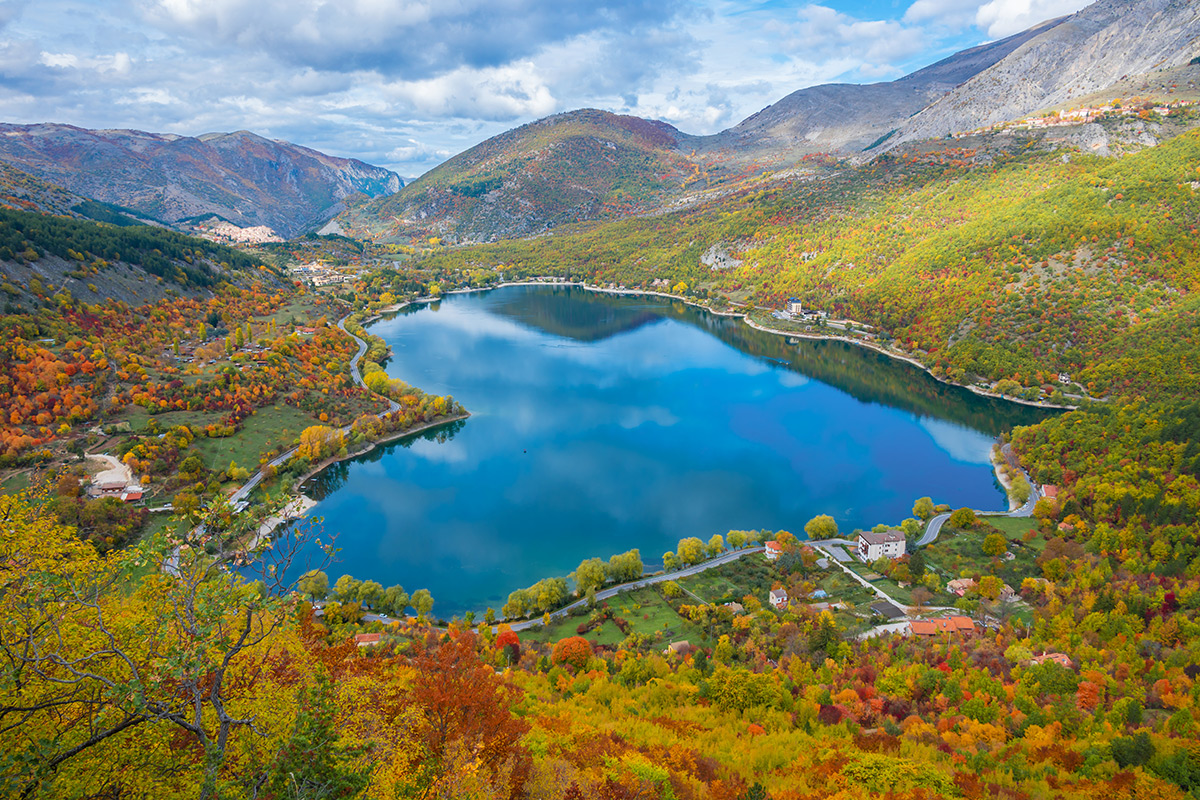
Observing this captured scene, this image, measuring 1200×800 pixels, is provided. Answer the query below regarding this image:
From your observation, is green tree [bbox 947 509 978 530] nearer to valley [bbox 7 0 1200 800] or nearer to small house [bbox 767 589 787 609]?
valley [bbox 7 0 1200 800]

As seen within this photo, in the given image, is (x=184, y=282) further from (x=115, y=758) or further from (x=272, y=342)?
(x=115, y=758)

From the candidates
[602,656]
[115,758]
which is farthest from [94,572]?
[602,656]

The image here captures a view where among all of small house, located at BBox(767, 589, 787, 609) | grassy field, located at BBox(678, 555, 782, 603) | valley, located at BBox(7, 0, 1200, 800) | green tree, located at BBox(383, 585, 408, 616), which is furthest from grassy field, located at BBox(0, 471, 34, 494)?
small house, located at BBox(767, 589, 787, 609)

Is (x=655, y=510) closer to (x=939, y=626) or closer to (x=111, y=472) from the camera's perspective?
(x=939, y=626)

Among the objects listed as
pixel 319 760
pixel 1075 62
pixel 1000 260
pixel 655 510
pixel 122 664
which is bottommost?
pixel 655 510

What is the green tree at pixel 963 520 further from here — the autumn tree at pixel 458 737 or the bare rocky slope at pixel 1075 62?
the bare rocky slope at pixel 1075 62

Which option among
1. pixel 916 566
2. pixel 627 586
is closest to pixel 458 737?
pixel 627 586
